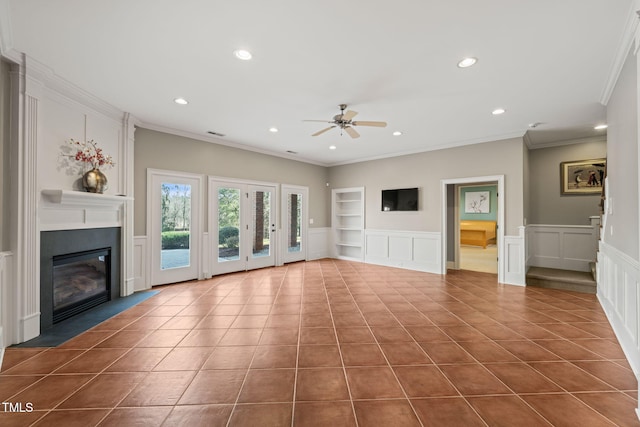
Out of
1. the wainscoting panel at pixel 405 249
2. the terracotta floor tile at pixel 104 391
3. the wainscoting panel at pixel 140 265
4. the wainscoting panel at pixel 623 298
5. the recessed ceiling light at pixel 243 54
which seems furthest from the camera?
the wainscoting panel at pixel 405 249

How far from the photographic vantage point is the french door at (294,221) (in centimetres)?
691

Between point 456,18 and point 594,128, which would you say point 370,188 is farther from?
point 456,18

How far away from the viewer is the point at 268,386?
→ 2.05m

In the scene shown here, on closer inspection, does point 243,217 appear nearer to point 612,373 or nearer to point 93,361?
point 93,361

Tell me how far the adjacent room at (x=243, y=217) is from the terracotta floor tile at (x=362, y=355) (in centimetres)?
3

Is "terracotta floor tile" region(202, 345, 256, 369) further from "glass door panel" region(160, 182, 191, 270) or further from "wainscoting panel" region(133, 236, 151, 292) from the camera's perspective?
"glass door panel" region(160, 182, 191, 270)

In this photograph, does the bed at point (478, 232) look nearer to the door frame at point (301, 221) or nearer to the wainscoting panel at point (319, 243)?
the wainscoting panel at point (319, 243)

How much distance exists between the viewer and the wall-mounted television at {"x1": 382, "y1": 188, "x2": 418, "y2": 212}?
631 centimetres

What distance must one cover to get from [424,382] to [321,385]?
80 centimetres

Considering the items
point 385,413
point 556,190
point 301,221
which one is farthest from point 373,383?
point 556,190

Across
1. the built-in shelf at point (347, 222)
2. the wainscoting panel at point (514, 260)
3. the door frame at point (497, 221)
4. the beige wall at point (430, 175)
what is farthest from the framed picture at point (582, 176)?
the built-in shelf at point (347, 222)

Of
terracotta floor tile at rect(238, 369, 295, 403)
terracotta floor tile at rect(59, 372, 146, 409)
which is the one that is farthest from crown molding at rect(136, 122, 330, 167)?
terracotta floor tile at rect(238, 369, 295, 403)

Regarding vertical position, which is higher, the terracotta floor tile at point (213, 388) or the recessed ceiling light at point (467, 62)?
the recessed ceiling light at point (467, 62)

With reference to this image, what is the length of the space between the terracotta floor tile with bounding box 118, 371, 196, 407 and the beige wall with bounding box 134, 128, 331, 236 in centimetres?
316
